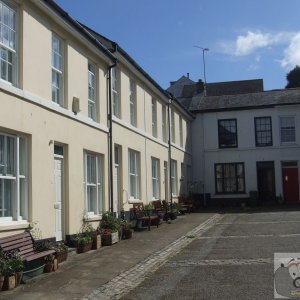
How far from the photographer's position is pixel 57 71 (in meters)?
13.6

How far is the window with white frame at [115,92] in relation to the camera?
717 inches

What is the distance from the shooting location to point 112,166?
17141 mm

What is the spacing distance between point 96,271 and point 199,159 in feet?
78.2

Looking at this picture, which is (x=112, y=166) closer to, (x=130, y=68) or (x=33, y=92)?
(x=130, y=68)

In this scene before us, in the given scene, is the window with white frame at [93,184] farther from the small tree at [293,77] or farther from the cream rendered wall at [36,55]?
the small tree at [293,77]

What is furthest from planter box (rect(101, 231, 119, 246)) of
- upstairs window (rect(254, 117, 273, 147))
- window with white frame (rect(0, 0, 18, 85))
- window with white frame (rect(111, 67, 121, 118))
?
upstairs window (rect(254, 117, 273, 147))

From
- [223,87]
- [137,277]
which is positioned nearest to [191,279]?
[137,277]

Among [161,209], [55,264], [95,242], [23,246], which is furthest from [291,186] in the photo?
[23,246]

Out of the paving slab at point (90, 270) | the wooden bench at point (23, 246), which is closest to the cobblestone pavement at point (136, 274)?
the paving slab at point (90, 270)

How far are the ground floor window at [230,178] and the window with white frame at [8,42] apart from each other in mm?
23502

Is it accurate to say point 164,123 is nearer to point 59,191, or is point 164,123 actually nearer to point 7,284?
point 59,191

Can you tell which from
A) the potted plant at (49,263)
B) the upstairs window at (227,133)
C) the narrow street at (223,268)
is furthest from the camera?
the upstairs window at (227,133)

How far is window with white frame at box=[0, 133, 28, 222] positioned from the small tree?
59674mm

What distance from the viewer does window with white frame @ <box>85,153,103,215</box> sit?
1541cm
